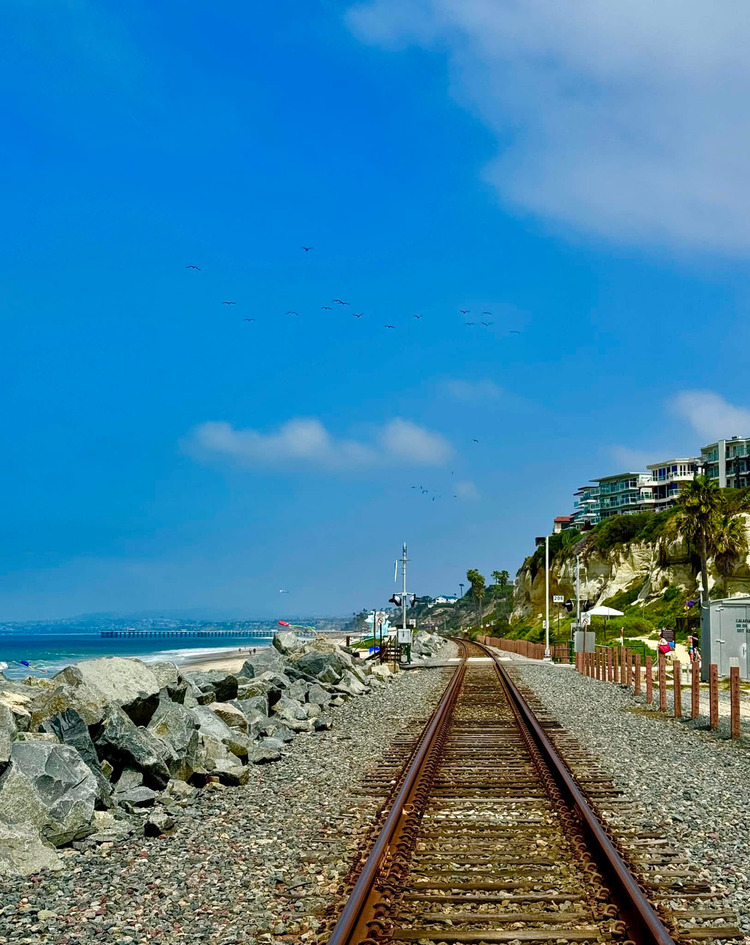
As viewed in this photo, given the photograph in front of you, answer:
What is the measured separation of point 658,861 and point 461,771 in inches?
183

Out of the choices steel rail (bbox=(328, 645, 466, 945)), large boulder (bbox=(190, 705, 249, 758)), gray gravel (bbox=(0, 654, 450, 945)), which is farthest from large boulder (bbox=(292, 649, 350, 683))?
gray gravel (bbox=(0, 654, 450, 945))

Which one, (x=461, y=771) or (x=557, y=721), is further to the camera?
(x=557, y=721)

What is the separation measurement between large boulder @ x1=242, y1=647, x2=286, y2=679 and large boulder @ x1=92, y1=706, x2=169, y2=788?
12.7 m

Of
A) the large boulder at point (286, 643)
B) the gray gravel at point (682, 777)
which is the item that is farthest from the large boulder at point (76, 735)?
the large boulder at point (286, 643)

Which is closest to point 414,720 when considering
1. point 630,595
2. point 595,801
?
point 595,801

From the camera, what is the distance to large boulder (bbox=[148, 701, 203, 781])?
11121mm

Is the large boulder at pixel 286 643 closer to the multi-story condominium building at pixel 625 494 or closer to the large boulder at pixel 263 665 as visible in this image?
the large boulder at pixel 263 665

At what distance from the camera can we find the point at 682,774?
1209cm

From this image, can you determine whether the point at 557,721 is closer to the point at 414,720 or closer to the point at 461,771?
the point at 414,720

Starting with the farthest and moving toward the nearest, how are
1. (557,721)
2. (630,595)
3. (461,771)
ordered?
(630,595), (557,721), (461,771)

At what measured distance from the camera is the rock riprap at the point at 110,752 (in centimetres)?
802

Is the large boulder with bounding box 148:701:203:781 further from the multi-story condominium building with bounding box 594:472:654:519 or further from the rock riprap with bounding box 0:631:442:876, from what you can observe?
the multi-story condominium building with bounding box 594:472:654:519

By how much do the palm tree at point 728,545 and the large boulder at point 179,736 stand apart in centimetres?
6050

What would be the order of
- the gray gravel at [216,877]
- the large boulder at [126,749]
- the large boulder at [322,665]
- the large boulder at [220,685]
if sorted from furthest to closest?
the large boulder at [322,665], the large boulder at [220,685], the large boulder at [126,749], the gray gravel at [216,877]
